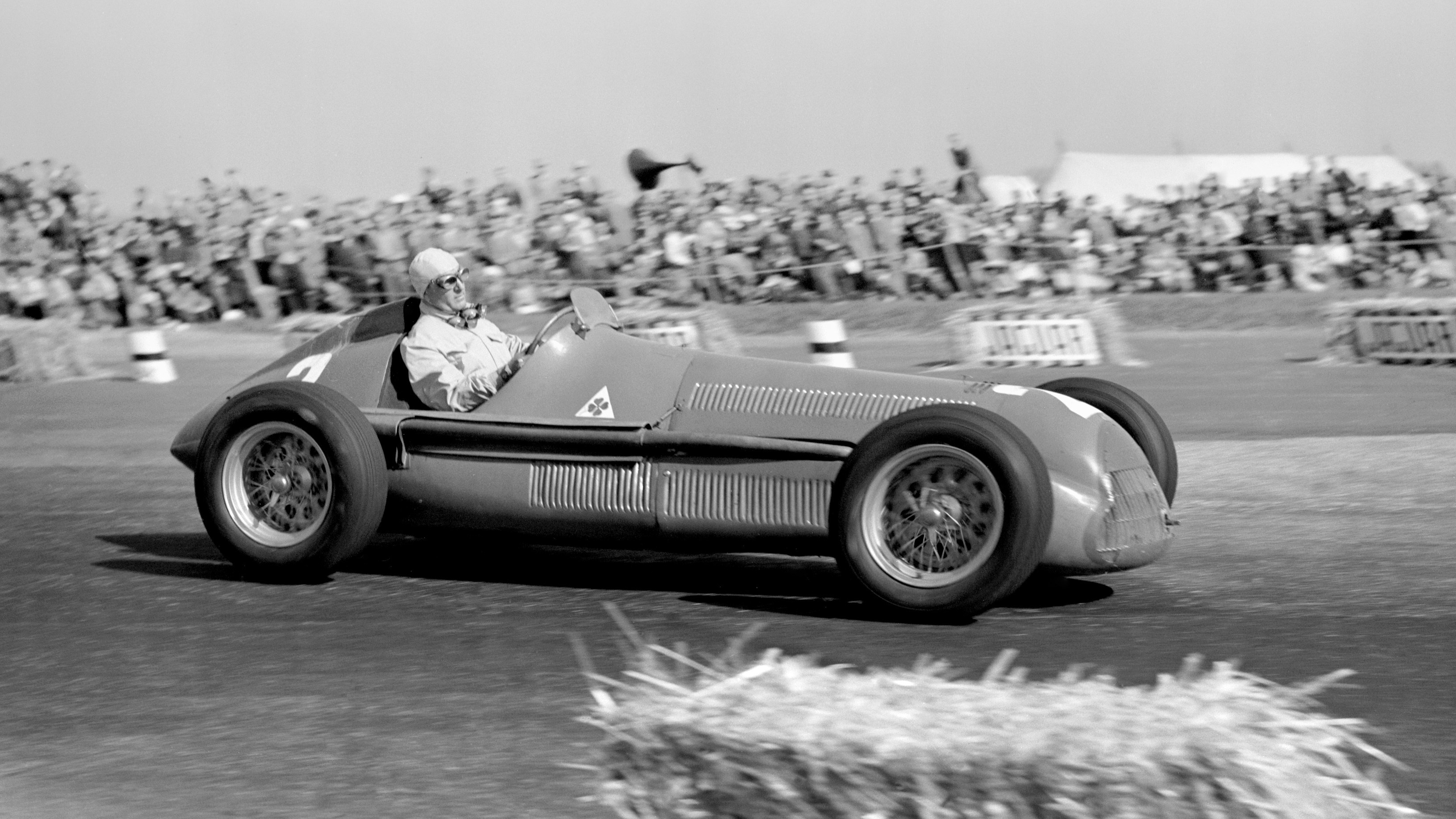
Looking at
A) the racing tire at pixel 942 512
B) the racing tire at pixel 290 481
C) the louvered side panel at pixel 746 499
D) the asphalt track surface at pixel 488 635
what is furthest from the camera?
the racing tire at pixel 290 481

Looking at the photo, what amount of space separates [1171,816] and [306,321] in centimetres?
1548

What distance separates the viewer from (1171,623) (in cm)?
536

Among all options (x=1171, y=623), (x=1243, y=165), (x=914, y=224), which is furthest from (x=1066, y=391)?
(x=1243, y=165)

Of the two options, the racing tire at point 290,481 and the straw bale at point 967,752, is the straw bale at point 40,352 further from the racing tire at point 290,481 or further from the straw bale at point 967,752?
the straw bale at point 967,752

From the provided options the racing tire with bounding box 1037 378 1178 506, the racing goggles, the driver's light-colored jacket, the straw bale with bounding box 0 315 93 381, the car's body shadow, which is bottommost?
the straw bale with bounding box 0 315 93 381

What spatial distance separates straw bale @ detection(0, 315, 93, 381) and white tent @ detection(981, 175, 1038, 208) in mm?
10509

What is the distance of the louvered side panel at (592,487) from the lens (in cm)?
580

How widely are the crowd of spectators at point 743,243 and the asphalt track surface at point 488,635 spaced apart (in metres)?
11.0

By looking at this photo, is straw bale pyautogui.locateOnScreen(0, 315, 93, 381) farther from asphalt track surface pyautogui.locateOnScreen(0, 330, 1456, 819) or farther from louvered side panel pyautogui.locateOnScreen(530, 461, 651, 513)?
louvered side panel pyautogui.locateOnScreen(530, 461, 651, 513)

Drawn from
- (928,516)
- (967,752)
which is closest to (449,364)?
(928,516)

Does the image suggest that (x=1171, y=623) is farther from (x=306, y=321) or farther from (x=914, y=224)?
(x=914, y=224)

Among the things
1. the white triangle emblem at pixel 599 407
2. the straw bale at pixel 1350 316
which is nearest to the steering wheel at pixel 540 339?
the white triangle emblem at pixel 599 407

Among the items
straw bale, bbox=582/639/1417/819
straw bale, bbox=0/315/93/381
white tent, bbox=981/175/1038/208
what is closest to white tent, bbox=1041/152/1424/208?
white tent, bbox=981/175/1038/208

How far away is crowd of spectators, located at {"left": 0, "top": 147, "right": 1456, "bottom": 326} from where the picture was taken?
2005cm
